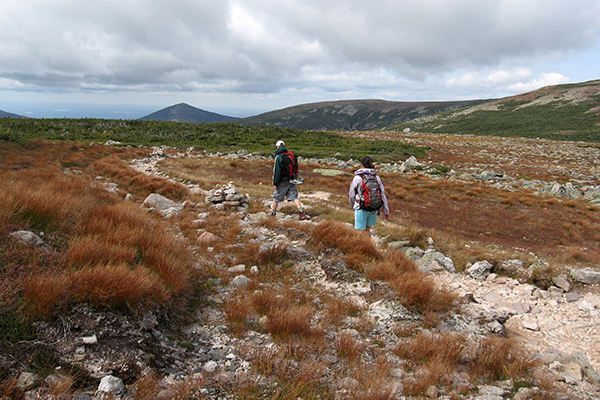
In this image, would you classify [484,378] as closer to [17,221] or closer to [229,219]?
[17,221]

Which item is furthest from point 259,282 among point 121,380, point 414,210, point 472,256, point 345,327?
point 414,210

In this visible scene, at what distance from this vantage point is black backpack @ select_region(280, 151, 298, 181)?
9.27 m

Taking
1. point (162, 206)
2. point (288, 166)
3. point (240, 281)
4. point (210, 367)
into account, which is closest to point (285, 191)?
point (288, 166)

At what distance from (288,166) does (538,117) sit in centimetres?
12170

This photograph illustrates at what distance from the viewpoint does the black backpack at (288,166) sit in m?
9.27

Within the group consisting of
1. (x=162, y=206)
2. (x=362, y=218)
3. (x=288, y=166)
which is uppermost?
(x=288, y=166)

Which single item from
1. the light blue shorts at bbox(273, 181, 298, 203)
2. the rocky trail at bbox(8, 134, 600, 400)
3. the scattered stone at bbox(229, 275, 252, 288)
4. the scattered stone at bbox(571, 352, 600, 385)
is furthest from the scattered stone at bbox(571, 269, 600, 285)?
the light blue shorts at bbox(273, 181, 298, 203)

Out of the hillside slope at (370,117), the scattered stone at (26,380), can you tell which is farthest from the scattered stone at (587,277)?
the hillside slope at (370,117)

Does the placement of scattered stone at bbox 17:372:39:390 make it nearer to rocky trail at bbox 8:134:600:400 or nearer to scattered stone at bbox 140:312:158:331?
rocky trail at bbox 8:134:600:400

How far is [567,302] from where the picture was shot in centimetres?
550

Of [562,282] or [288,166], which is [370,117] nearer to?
[288,166]

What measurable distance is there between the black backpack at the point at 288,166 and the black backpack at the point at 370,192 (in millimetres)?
3055

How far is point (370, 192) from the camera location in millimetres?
6781

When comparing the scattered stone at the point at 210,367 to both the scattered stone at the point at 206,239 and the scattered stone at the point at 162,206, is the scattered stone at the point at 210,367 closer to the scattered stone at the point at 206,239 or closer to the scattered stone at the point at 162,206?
the scattered stone at the point at 206,239
